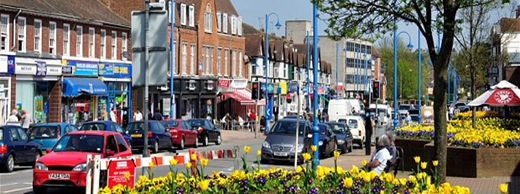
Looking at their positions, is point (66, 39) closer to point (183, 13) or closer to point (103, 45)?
point (103, 45)

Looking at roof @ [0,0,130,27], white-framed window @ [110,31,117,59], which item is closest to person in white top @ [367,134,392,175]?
roof @ [0,0,130,27]

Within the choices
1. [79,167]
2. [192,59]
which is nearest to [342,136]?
[79,167]

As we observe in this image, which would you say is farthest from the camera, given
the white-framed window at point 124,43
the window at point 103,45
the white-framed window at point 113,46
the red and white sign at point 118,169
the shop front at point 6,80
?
the white-framed window at point 124,43

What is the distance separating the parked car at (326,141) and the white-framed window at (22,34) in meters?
16.0

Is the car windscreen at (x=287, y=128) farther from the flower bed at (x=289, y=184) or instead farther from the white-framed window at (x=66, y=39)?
the flower bed at (x=289, y=184)

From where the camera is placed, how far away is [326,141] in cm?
3234

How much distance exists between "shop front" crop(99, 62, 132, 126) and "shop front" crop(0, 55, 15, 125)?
9383mm

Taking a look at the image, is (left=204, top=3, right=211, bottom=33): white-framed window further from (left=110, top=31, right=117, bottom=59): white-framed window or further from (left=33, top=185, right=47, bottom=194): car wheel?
(left=33, top=185, right=47, bottom=194): car wheel

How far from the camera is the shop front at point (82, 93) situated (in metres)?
44.8

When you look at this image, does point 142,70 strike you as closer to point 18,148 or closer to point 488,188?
point 488,188

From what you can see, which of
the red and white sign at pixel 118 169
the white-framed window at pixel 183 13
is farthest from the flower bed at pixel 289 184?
the white-framed window at pixel 183 13

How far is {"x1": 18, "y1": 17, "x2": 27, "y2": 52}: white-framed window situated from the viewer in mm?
40688

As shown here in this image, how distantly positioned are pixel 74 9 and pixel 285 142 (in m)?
22.5

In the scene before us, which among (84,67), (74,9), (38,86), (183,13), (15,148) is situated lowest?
(15,148)
